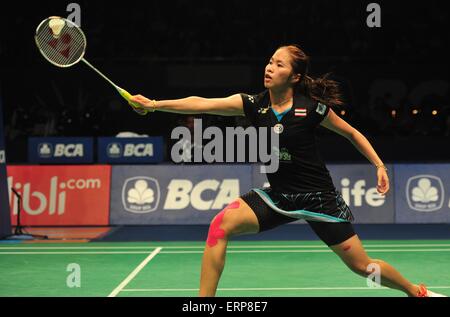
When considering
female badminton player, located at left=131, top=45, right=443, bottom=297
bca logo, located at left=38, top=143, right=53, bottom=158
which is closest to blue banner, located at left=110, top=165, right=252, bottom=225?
bca logo, located at left=38, top=143, right=53, bottom=158

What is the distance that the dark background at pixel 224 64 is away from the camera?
15172mm

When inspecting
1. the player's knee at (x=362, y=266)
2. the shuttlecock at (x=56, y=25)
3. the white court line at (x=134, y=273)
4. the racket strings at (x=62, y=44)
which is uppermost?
the shuttlecock at (x=56, y=25)

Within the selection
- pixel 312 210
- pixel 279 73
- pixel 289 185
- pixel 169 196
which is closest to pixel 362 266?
pixel 312 210

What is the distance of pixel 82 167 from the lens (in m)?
10.6

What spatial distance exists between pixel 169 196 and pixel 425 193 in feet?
10.9

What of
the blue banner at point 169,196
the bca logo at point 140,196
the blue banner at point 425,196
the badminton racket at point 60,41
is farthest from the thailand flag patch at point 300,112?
the blue banner at point 425,196

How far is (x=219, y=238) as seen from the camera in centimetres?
461

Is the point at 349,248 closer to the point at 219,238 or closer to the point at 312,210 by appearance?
the point at 312,210

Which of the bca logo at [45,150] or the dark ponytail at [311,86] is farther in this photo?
the bca logo at [45,150]

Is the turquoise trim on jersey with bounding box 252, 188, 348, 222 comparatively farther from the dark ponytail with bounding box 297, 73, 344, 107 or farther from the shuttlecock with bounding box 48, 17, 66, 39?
the shuttlecock with bounding box 48, 17, 66, 39

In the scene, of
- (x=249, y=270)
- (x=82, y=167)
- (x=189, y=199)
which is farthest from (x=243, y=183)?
(x=249, y=270)

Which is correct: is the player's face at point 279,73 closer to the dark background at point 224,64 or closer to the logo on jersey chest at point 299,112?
the logo on jersey chest at point 299,112

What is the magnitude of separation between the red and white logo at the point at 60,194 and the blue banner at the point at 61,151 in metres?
0.22

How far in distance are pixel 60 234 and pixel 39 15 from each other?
8.49 meters
